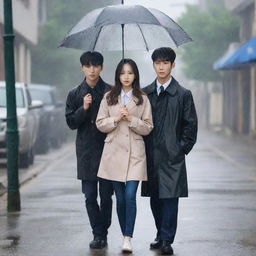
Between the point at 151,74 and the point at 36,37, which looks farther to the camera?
the point at 151,74

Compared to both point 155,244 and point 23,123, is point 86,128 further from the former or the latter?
point 23,123

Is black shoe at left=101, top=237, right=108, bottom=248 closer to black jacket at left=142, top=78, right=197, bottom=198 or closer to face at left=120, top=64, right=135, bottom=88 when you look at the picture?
black jacket at left=142, top=78, right=197, bottom=198

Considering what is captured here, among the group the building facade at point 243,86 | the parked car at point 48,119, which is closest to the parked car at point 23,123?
the parked car at point 48,119

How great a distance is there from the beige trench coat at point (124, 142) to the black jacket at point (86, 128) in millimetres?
Answer: 183

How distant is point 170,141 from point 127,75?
2.26ft

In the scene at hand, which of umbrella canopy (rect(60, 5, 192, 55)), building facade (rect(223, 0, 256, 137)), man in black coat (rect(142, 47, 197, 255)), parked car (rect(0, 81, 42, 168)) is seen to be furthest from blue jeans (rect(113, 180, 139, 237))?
building facade (rect(223, 0, 256, 137))

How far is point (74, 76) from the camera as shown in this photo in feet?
139

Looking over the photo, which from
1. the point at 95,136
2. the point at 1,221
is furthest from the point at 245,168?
the point at 95,136

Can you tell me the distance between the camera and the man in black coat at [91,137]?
8570 mm

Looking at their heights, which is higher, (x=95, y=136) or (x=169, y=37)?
(x=169, y=37)

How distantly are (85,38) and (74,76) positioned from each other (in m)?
33.3

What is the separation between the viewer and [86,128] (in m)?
8.64

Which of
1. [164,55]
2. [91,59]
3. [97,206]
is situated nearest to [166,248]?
[97,206]

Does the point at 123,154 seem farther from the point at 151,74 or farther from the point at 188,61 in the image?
the point at 151,74
